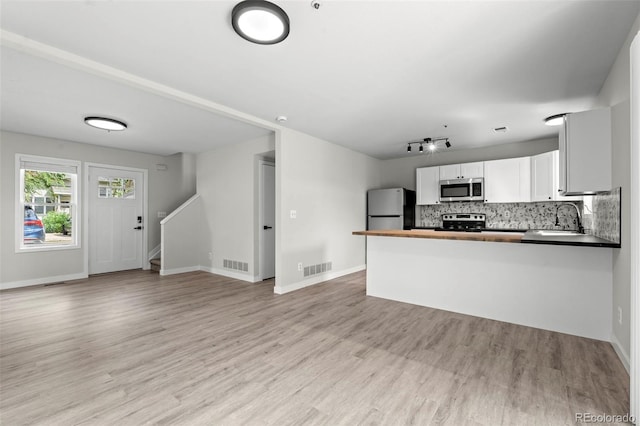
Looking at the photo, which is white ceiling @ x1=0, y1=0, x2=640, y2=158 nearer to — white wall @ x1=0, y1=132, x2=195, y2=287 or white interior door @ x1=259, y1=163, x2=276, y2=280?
white wall @ x1=0, y1=132, x2=195, y2=287

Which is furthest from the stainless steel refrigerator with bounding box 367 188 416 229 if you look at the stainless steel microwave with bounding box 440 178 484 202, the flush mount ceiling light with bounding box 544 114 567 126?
the flush mount ceiling light with bounding box 544 114 567 126

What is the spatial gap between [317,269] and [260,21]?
385 cm

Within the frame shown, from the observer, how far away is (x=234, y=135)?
4.95 meters

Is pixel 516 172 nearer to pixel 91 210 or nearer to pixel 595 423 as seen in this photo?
pixel 595 423

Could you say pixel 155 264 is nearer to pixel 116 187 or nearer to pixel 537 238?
pixel 116 187

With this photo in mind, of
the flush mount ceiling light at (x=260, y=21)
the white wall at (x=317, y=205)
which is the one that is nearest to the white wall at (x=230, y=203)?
the white wall at (x=317, y=205)

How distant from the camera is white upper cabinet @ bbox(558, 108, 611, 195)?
2531 mm

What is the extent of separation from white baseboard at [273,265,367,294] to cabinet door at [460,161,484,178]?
2.75 meters

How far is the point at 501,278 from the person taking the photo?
3.18 m

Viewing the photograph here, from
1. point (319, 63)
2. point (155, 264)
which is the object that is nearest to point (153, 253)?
point (155, 264)

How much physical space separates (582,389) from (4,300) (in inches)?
253

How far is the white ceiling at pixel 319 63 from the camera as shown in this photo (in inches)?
75.8

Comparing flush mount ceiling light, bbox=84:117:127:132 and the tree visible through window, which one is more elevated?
flush mount ceiling light, bbox=84:117:127:132

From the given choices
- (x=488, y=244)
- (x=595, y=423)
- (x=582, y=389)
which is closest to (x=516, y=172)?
(x=488, y=244)
